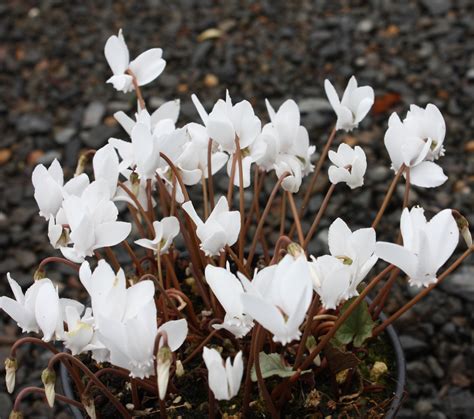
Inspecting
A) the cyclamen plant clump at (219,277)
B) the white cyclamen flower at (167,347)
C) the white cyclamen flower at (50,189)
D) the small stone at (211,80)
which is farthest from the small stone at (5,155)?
the white cyclamen flower at (167,347)

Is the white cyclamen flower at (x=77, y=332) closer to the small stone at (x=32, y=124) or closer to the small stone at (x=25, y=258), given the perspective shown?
the small stone at (x=25, y=258)

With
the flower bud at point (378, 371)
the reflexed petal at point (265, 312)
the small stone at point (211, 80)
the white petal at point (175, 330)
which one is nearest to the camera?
the reflexed petal at point (265, 312)

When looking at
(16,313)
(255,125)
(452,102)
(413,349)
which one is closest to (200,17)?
(452,102)

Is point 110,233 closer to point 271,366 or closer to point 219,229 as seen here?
point 219,229

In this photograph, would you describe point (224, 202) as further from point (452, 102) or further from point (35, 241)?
point (452, 102)

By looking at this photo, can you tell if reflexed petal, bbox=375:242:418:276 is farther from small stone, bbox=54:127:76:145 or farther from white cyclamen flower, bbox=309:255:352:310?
small stone, bbox=54:127:76:145

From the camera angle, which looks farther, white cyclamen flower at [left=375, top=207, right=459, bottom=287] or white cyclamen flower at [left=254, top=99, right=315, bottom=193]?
white cyclamen flower at [left=254, top=99, right=315, bottom=193]

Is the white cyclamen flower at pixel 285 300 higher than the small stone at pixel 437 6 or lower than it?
higher

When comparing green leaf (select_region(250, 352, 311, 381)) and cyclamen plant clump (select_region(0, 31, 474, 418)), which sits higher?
cyclamen plant clump (select_region(0, 31, 474, 418))

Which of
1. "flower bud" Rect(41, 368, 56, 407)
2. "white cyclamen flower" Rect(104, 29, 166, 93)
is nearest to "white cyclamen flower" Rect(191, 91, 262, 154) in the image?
"white cyclamen flower" Rect(104, 29, 166, 93)
